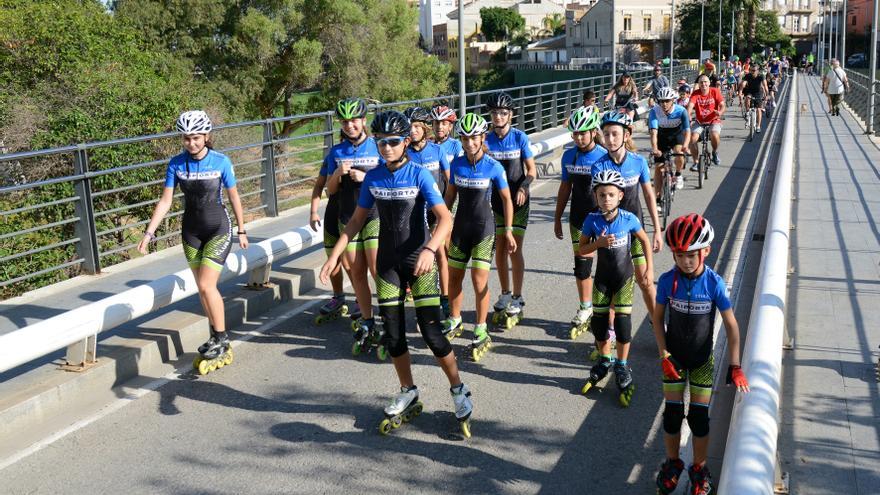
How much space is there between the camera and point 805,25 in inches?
5399

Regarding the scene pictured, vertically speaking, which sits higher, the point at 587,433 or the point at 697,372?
the point at 697,372

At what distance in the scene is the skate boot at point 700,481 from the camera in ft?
16.2

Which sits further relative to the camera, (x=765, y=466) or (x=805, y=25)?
(x=805, y=25)

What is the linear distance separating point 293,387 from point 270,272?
2.92 meters

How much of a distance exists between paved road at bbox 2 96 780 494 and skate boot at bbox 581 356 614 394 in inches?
2.7

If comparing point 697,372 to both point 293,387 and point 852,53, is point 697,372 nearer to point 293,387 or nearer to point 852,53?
point 293,387

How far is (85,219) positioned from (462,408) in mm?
5607

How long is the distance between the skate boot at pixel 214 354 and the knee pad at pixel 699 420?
156 inches

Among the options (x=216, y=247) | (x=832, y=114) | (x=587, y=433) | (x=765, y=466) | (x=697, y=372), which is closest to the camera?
(x=765, y=466)

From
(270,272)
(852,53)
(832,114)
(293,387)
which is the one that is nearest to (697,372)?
(293,387)

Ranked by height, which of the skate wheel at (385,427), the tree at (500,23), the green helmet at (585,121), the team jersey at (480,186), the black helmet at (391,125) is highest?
the tree at (500,23)

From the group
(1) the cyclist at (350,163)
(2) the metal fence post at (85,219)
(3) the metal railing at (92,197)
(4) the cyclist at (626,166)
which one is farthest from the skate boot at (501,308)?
(2) the metal fence post at (85,219)

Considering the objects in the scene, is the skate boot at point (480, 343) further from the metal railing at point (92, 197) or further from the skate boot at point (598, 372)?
the metal railing at point (92, 197)

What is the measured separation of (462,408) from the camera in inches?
238
